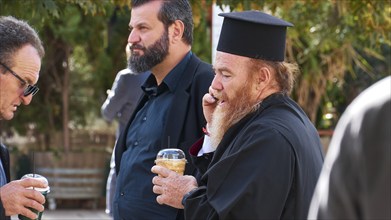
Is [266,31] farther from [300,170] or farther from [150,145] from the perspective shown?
[150,145]

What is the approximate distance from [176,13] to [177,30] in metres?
0.10

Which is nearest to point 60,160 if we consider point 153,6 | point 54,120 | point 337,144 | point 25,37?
point 54,120

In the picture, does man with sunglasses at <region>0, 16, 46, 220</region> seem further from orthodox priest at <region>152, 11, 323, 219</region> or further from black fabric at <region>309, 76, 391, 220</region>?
black fabric at <region>309, 76, 391, 220</region>

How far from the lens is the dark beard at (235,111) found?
3.83 metres

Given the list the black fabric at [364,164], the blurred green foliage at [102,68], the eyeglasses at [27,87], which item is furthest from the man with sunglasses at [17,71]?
the blurred green foliage at [102,68]

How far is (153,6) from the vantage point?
5.21 metres

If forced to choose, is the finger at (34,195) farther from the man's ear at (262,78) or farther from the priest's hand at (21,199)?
the man's ear at (262,78)

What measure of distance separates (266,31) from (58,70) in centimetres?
1055

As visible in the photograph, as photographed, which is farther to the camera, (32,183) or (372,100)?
(32,183)

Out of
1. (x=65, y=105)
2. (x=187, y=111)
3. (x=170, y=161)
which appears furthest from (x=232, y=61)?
(x=65, y=105)

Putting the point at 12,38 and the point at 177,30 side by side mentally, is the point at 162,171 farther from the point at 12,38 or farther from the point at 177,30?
the point at 177,30

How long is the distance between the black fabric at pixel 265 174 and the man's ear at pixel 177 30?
1.60 m

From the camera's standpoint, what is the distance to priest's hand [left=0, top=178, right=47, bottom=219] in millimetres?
3809

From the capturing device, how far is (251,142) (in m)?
3.56
